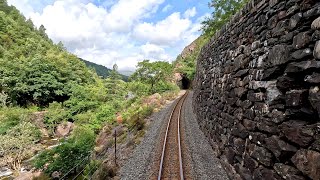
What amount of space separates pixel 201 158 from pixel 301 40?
6.83 metres

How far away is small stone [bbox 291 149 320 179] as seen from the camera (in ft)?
13.1

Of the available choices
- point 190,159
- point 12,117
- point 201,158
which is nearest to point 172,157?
point 190,159

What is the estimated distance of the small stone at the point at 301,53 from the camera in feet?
14.0

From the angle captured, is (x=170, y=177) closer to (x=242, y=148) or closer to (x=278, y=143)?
(x=242, y=148)

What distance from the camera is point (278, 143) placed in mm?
5160

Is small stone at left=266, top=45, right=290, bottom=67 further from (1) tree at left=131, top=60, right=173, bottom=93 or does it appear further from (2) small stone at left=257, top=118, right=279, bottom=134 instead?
(1) tree at left=131, top=60, right=173, bottom=93

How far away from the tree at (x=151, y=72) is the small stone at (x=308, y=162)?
120 ft

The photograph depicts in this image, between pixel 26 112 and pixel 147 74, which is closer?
pixel 26 112

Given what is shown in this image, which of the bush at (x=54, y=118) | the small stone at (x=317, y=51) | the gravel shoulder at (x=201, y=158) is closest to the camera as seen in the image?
the small stone at (x=317, y=51)

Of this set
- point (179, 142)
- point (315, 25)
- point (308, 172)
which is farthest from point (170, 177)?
point (315, 25)

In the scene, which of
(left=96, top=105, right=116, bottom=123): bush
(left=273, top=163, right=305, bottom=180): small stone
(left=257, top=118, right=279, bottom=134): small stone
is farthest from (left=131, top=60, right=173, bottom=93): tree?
(left=273, top=163, right=305, bottom=180): small stone

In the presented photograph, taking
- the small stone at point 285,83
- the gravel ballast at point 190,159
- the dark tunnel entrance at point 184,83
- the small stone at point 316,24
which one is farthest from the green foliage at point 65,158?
the dark tunnel entrance at point 184,83

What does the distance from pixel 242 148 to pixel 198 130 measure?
7.68 meters

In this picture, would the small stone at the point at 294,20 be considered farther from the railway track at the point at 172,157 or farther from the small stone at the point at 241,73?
the railway track at the point at 172,157
